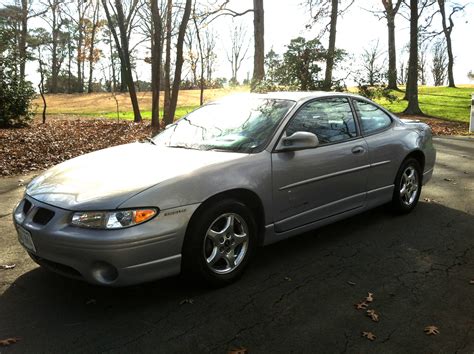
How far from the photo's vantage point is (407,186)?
5.45 meters

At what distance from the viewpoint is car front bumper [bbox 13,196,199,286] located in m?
2.97

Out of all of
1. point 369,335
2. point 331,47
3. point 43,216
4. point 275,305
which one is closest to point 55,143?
point 43,216

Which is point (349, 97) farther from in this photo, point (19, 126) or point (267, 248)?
point (19, 126)

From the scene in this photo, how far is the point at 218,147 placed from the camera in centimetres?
393

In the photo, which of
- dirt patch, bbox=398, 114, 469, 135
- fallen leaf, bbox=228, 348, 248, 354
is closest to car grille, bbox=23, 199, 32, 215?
fallen leaf, bbox=228, 348, 248, 354

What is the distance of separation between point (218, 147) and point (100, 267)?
145cm

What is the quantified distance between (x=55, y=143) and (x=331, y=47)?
34.0 ft

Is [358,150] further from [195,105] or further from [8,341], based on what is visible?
[195,105]

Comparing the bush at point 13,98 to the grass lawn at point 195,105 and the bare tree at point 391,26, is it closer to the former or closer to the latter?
the grass lawn at point 195,105

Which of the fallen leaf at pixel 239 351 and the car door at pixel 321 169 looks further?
the car door at pixel 321 169

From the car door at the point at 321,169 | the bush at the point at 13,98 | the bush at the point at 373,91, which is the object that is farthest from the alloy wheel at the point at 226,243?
the bush at the point at 13,98

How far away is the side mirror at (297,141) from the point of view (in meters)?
3.87

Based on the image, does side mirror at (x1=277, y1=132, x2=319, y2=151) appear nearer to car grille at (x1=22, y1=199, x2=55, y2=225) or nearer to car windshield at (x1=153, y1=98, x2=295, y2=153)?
car windshield at (x1=153, y1=98, x2=295, y2=153)

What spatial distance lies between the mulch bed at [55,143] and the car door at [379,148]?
20.8ft
